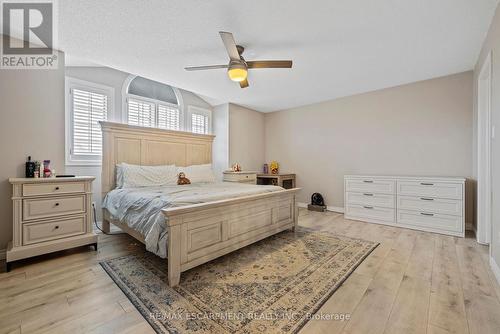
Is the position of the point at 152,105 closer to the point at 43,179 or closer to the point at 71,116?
the point at 71,116

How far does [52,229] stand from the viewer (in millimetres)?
2410

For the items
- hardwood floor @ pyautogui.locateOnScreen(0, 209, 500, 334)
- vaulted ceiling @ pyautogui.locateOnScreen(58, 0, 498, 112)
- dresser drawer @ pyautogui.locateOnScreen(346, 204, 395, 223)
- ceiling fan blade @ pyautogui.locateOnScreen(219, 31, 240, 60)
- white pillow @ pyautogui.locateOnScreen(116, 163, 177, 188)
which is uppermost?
vaulted ceiling @ pyautogui.locateOnScreen(58, 0, 498, 112)

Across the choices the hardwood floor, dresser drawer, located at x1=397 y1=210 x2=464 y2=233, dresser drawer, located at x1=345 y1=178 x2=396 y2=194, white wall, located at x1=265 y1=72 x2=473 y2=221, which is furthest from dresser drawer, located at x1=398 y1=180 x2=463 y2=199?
the hardwood floor

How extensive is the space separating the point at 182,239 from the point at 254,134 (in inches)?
167

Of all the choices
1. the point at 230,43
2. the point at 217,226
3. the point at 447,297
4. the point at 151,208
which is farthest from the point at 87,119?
the point at 447,297

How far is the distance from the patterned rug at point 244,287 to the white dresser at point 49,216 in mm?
621

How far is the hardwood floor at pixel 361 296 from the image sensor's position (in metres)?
1.42

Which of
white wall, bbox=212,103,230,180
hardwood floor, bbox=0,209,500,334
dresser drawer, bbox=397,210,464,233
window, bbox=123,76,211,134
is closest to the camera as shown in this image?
hardwood floor, bbox=0,209,500,334

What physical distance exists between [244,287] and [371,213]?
303 centimetres

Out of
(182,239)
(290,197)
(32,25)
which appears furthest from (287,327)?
(32,25)

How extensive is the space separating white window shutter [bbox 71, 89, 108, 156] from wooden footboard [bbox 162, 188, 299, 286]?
8.73 feet

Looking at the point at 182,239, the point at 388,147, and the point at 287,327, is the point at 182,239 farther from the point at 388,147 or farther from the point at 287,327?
the point at 388,147

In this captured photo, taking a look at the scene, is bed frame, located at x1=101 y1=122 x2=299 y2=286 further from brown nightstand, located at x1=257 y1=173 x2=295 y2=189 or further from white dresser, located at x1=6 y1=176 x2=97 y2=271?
brown nightstand, located at x1=257 y1=173 x2=295 y2=189

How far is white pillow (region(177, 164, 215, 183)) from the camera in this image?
13.4 ft
